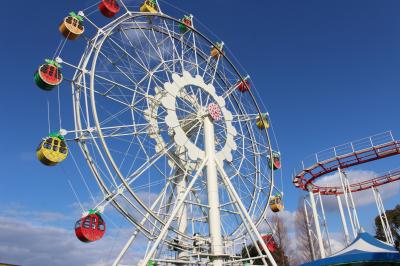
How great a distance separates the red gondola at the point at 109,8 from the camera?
607 inches

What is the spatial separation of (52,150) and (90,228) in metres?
2.78

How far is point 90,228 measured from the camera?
11453 mm

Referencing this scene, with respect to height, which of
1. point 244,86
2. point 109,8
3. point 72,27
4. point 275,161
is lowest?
point 275,161

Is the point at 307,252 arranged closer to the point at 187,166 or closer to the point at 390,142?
the point at 390,142

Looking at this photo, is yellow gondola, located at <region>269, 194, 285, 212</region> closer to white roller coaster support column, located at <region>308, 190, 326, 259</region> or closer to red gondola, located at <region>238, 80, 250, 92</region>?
white roller coaster support column, located at <region>308, 190, 326, 259</region>

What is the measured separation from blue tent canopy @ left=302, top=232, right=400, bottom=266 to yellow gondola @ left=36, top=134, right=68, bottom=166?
394 inches

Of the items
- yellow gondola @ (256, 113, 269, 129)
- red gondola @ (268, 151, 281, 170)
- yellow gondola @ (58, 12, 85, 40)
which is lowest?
red gondola @ (268, 151, 281, 170)

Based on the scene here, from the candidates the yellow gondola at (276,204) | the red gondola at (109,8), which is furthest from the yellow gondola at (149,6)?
the yellow gondola at (276,204)

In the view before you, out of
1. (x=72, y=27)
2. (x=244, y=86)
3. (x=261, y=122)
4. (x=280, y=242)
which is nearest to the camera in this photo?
(x=72, y=27)

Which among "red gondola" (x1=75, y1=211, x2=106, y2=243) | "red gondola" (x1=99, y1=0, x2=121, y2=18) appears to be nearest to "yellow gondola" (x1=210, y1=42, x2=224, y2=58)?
"red gondola" (x1=99, y1=0, x2=121, y2=18)

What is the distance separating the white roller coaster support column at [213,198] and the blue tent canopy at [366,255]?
13.6ft

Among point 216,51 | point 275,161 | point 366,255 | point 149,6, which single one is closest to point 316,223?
point 275,161

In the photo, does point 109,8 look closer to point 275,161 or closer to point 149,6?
point 149,6

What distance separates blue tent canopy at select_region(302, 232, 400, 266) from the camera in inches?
516
